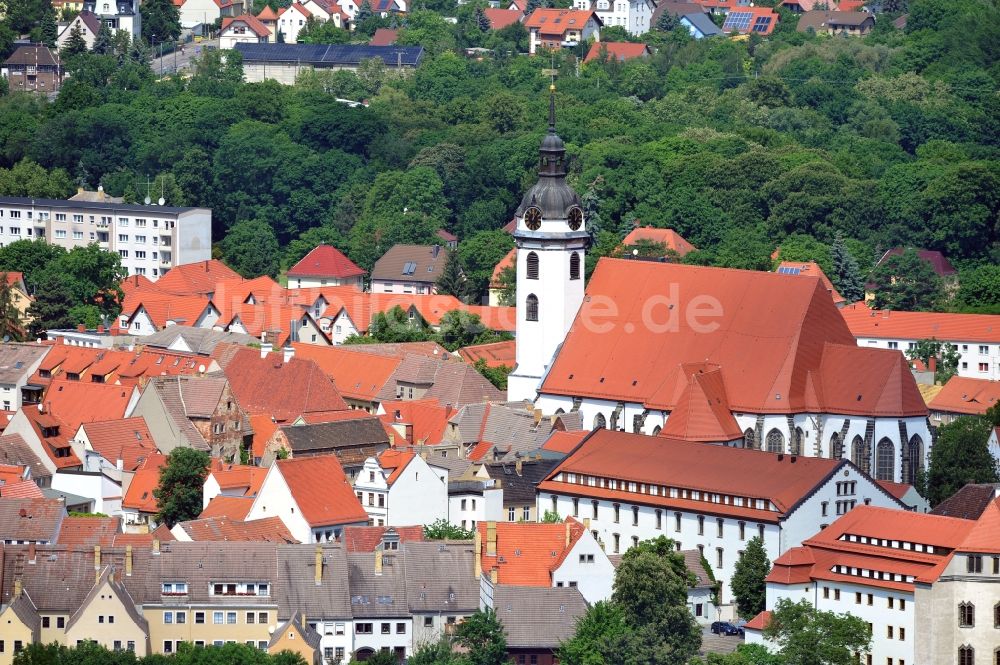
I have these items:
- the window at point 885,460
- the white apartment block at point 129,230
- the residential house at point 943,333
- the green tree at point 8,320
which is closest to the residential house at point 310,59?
the white apartment block at point 129,230

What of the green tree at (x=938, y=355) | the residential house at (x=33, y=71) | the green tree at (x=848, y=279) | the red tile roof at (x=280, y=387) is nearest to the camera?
the red tile roof at (x=280, y=387)

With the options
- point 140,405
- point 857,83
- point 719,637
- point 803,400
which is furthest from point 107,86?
point 719,637

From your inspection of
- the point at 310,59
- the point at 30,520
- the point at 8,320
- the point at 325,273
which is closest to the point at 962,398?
the point at 325,273

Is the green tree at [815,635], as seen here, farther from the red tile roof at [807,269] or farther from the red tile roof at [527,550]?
the red tile roof at [807,269]

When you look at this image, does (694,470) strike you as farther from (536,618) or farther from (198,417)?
(198,417)

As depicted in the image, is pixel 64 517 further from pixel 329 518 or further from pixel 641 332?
pixel 641 332

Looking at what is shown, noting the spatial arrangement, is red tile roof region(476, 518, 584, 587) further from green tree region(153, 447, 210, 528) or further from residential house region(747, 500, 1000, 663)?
green tree region(153, 447, 210, 528)
